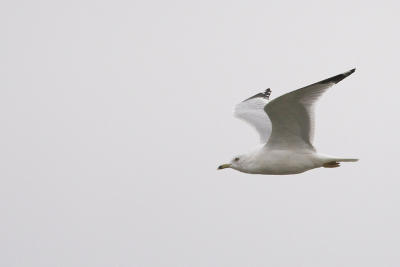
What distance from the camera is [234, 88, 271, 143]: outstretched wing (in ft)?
41.6

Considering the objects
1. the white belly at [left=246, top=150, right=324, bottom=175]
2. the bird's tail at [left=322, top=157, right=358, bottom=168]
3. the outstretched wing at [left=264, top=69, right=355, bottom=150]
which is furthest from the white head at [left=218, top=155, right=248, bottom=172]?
the bird's tail at [left=322, top=157, right=358, bottom=168]

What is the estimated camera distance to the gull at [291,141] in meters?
9.62

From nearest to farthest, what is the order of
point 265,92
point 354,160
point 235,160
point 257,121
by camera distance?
point 354,160
point 235,160
point 257,121
point 265,92

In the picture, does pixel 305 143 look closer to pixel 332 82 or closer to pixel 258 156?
pixel 258 156

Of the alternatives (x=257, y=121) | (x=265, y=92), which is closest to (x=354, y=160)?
(x=257, y=121)

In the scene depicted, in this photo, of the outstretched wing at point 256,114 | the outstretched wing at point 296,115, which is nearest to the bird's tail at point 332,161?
the outstretched wing at point 296,115

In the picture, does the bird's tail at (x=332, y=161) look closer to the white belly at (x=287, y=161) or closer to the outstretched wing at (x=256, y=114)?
the white belly at (x=287, y=161)

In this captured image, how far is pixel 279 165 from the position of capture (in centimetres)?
1089

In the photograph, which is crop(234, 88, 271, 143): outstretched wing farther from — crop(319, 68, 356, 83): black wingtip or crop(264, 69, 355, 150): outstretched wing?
crop(319, 68, 356, 83): black wingtip

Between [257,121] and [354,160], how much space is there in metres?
2.92

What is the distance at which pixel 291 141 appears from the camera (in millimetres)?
10789

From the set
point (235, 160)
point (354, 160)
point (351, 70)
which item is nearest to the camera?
point (351, 70)

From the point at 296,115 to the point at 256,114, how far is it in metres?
3.41

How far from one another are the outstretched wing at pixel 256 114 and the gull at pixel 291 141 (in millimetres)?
1125
